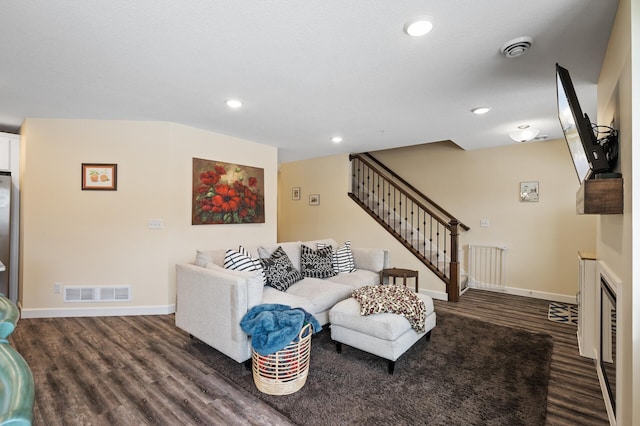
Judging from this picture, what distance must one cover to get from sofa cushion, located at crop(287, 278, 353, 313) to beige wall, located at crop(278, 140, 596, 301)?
1.91 meters

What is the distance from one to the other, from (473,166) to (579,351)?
3058 mm

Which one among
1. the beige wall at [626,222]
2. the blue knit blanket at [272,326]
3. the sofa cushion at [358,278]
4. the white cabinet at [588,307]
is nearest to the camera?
the beige wall at [626,222]

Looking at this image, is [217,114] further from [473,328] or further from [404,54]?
[473,328]

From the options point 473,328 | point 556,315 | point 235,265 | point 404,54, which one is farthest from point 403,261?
point 404,54

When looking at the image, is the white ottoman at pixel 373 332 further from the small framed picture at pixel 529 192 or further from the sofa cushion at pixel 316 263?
the small framed picture at pixel 529 192

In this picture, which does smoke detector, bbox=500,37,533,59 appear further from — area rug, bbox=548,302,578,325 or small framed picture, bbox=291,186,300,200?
small framed picture, bbox=291,186,300,200

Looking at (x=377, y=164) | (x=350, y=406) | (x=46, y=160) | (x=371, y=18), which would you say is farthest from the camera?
(x=377, y=164)

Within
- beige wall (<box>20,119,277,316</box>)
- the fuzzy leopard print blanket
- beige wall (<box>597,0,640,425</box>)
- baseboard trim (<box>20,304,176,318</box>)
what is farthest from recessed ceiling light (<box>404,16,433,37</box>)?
baseboard trim (<box>20,304,176,318</box>)

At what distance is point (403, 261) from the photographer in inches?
190

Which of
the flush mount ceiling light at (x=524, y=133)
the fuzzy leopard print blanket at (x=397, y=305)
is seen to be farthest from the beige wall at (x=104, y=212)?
the flush mount ceiling light at (x=524, y=133)

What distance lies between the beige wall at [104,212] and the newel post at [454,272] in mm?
3572

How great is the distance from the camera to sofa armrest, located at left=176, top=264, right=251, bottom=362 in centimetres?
231

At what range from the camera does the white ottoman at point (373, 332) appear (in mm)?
2297

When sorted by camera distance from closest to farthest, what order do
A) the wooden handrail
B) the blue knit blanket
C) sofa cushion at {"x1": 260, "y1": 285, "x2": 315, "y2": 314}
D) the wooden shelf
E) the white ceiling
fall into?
the wooden shelf < the white ceiling < the blue knit blanket < sofa cushion at {"x1": 260, "y1": 285, "x2": 315, "y2": 314} < the wooden handrail
